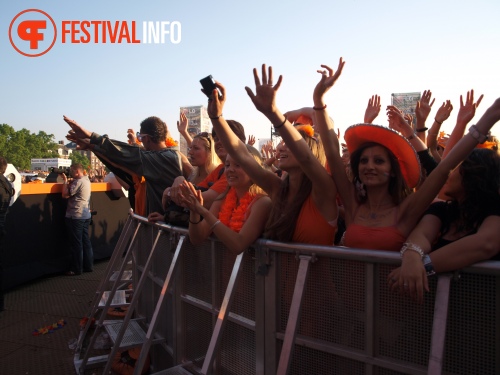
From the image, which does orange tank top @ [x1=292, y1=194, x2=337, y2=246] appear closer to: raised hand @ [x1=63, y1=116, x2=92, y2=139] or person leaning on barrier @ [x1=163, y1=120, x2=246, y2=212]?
person leaning on barrier @ [x1=163, y1=120, x2=246, y2=212]

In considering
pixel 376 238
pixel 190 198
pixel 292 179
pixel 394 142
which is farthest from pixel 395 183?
pixel 190 198

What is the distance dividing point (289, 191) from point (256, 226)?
295 millimetres

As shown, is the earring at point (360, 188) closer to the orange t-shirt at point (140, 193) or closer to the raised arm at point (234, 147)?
the raised arm at point (234, 147)

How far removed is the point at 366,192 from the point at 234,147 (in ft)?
2.71

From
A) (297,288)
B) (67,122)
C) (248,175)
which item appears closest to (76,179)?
(67,122)

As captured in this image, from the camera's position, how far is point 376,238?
1928mm

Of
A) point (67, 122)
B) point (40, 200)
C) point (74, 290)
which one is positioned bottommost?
point (74, 290)

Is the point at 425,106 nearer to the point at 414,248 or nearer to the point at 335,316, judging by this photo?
the point at 414,248

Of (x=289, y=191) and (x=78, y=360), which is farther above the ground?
(x=289, y=191)

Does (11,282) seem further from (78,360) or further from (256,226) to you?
(256,226)

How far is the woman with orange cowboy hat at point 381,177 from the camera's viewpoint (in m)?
1.86

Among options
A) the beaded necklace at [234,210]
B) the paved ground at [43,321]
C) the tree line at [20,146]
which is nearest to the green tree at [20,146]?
the tree line at [20,146]

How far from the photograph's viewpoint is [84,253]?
760 cm

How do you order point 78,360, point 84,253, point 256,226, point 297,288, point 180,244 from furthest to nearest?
point 84,253, point 78,360, point 180,244, point 256,226, point 297,288
